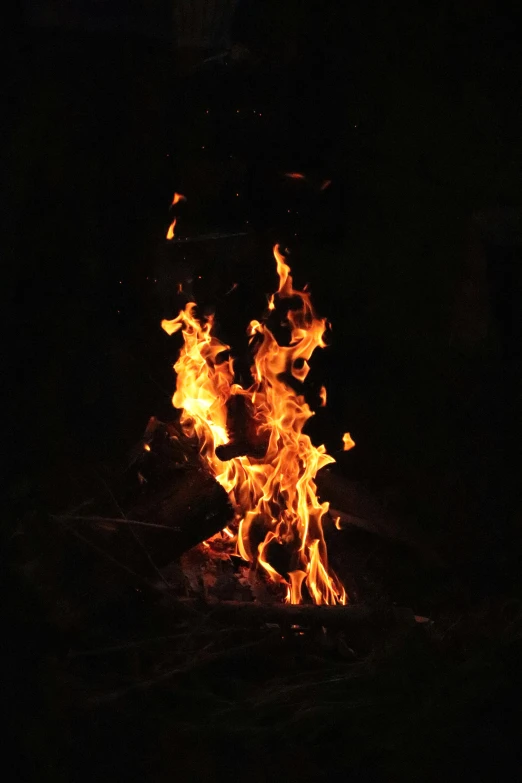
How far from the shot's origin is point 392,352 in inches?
83.7

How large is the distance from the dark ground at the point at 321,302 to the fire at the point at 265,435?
3.0 inches

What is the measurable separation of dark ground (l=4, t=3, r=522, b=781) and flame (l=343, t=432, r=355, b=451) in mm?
37

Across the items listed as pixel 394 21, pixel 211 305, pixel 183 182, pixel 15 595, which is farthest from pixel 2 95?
pixel 15 595

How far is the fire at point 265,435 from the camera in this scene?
2176 mm

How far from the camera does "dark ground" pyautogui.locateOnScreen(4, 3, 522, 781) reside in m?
1.57

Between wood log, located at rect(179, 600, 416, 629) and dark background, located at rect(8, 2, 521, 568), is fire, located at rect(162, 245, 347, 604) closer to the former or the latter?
dark background, located at rect(8, 2, 521, 568)

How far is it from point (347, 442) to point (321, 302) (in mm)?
421

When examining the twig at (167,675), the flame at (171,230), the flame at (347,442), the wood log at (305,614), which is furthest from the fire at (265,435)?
the twig at (167,675)

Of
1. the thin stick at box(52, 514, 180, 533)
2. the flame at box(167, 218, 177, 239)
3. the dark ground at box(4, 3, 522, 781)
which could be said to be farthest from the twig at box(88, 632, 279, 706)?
the flame at box(167, 218, 177, 239)

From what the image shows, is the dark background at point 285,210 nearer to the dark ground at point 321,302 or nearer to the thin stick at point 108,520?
the dark ground at point 321,302

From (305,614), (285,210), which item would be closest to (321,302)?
(285,210)

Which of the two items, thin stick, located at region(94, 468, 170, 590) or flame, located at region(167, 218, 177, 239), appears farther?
flame, located at region(167, 218, 177, 239)

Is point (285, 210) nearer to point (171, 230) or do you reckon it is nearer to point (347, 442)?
point (171, 230)

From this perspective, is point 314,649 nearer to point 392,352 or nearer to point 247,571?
point 247,571
